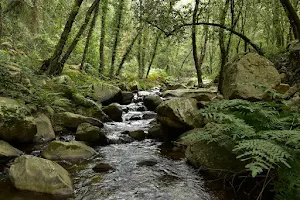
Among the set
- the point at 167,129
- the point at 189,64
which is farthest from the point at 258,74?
the point at 189,64

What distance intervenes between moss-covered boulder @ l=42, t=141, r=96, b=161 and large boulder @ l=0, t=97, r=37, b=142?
72 centimetres

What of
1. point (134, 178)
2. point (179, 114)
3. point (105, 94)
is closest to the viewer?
point (134, 178)

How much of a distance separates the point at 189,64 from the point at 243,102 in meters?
39.4

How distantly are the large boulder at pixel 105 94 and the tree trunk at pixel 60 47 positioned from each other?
1959 mm

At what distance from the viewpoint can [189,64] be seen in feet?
141

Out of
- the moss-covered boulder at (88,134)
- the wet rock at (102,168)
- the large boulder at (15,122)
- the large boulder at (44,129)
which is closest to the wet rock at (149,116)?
the moss-covered boulder at (88,134)

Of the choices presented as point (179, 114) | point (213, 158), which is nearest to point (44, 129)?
point (179, 114)

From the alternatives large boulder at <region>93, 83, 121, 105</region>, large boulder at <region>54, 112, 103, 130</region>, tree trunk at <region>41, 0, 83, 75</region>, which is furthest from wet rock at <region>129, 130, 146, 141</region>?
tree trunk at <region>41, 0, 83, 75</region>

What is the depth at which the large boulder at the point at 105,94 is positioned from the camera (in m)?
11.7

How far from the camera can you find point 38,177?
3988mm

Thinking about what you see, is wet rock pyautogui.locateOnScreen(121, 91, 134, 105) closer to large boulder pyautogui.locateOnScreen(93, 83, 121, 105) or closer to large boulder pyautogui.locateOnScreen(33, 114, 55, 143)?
large boulder pyautogui.locateOnScreen(93, 83, 121, 105)

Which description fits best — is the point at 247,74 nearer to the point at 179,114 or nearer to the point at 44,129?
the point at 179,114

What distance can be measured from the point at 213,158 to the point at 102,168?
2.23 meters

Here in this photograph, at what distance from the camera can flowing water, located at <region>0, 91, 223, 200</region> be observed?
406 centimetres
